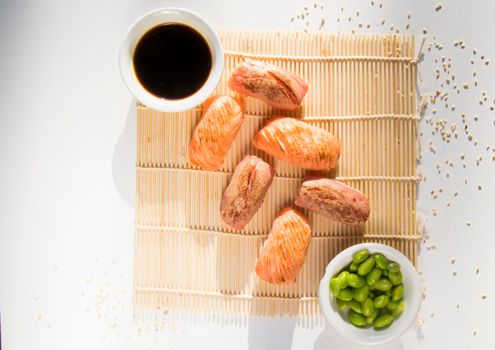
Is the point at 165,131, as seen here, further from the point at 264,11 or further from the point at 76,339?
the point at 76,339

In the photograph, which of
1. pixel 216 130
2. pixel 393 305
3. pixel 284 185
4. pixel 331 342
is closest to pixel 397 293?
pixel 393 305

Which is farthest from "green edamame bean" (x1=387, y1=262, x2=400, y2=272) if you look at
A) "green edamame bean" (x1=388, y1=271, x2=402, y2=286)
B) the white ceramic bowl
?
the white ceramic bowl

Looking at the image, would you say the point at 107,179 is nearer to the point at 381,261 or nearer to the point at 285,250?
the point at 285,250

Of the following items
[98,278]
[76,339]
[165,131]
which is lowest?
[76,339]

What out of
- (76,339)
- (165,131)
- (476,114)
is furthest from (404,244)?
(76,339)

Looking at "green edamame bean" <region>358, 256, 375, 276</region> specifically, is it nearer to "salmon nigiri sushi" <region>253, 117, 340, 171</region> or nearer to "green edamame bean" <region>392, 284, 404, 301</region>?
"green edamame bean" <region>392, 284, 404, 301</region>

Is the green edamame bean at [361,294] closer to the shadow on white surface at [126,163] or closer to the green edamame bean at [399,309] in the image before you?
the green edamame bean at [399,309]
